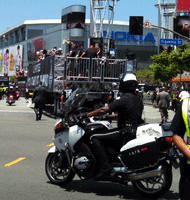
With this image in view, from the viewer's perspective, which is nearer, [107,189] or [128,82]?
[128,82]

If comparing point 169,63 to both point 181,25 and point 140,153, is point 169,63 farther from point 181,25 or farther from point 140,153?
point 140,153

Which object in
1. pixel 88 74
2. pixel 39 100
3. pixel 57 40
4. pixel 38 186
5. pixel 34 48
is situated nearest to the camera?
pixel 38 186

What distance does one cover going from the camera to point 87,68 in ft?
64.2

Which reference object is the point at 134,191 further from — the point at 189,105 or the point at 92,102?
the point at 92,102

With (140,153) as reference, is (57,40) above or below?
above

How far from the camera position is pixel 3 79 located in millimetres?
73250

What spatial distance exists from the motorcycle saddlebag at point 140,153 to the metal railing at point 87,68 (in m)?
14.3

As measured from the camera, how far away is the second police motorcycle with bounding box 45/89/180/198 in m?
5.03

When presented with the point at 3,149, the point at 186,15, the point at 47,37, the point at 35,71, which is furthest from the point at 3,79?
the point at 3,149

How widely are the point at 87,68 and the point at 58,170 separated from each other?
13.7m

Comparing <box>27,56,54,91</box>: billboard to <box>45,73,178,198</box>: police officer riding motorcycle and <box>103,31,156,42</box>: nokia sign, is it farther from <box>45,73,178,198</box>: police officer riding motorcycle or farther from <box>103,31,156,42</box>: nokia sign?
<box>103,31,156,42</box>: nokia sign

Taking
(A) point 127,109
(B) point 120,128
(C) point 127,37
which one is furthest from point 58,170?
(C) point 127,37

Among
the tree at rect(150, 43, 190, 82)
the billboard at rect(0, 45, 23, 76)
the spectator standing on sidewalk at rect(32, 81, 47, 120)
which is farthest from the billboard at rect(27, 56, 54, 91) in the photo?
the billboard at rect(0, 45, 23, 76)

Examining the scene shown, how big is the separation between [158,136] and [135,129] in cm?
42
